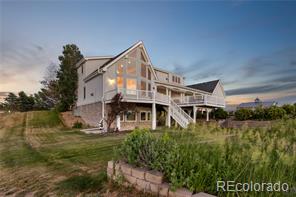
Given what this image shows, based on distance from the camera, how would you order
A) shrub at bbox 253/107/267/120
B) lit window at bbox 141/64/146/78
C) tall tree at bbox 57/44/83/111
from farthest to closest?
tall tree at bbox 57/44/83/111
lit window at bbox 141/64/146/78
shrub at bbox 253/107/267/120

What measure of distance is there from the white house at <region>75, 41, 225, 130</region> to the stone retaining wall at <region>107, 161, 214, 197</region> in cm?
1192

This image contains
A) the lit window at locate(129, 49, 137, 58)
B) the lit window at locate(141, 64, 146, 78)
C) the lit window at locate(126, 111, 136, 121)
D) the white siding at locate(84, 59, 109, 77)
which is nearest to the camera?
the lit window at locate(126, 111, 136, 121)

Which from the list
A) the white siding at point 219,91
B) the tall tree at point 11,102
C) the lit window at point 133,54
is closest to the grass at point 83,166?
the lit window at point 133,54

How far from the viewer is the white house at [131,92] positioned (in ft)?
57.3

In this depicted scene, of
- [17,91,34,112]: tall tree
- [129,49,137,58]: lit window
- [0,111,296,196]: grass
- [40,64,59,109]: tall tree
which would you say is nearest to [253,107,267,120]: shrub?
[0,111,296,196]: grass

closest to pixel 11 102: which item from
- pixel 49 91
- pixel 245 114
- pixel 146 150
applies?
pixel 49 91

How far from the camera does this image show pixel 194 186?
2.90 metres

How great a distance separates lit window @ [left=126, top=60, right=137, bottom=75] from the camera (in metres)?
19.1

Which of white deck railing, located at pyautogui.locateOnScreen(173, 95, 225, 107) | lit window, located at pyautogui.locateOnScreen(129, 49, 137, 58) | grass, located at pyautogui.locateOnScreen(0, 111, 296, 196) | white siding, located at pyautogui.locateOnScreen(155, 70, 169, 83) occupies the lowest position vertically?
grass, located at pyautogui.locateOnScreen(0, 111, 296, 196)

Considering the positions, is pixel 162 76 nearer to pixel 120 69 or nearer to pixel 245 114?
pixel 120 69

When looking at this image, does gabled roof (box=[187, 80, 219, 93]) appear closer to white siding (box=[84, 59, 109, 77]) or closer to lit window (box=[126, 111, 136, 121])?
lit window (box=[126, 111, 136, 121])

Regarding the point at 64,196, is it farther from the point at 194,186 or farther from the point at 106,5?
the point at 106,5

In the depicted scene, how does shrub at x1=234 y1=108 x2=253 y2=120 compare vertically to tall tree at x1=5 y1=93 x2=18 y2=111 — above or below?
below

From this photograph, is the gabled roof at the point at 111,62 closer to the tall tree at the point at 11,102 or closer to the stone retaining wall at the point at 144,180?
the stone retaining wall at the point at 144,180
